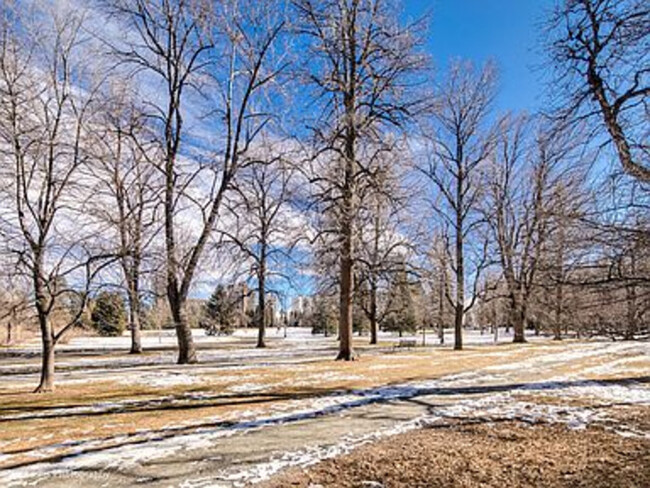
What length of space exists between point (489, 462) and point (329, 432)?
2131 mm

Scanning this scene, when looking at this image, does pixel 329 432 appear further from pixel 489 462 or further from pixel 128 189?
pixel 128 189

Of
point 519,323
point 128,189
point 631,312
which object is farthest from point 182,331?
point 519,323

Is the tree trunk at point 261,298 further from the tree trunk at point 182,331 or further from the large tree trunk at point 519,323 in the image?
the large tree trunk at point 519,323

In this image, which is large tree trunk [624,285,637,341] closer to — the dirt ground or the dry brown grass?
the dirt ground

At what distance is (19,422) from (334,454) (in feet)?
16.4

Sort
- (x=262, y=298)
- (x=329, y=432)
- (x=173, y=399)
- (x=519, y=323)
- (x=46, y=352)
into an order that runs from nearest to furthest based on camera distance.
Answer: (x=329, y=432) < (x=173, y=399) < (x=46, y=352) < (x=262, y=298) < (x=519, y=323)

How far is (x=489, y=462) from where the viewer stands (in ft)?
16.0

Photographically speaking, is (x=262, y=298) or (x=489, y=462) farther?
(x=262, y=298)

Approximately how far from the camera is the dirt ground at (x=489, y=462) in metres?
4.33

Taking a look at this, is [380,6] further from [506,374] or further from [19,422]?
[19,422]

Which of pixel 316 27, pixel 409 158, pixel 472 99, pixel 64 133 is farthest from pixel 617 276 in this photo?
pixel 472 99

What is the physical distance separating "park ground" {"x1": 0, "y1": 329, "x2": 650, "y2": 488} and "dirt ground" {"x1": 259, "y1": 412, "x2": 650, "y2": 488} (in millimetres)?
21

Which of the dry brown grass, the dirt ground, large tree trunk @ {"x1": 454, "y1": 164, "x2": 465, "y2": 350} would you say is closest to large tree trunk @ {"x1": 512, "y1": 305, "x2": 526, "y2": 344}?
large tree trunk @ {"x1": 454, "y1": 164, "x2": 465, "y2": 350}

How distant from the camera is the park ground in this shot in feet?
14.9
